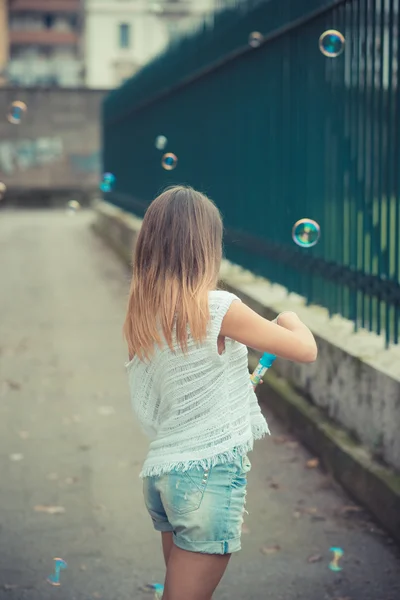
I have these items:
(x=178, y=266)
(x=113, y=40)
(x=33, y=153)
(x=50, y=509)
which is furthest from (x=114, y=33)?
(x=178, y=266)

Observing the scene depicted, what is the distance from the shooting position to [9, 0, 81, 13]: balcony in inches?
3583

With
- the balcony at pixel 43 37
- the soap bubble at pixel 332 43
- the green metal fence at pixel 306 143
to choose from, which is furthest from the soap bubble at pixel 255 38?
the balcony at pixel 43 37

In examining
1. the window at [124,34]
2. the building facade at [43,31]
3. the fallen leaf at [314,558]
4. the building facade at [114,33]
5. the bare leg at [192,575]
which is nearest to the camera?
the bare leg at [192,575]

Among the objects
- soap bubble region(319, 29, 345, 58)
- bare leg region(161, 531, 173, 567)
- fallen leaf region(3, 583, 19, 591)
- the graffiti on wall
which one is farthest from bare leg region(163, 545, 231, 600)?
the graffiti on wall

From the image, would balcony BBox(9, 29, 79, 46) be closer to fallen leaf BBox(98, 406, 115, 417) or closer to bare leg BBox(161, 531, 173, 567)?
Result: fallen leaf BBox(98, 406, 115, 417)

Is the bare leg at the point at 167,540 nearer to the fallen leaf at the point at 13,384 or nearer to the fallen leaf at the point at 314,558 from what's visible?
the fallen leaf at the point at 314,558

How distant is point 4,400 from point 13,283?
7.27 m

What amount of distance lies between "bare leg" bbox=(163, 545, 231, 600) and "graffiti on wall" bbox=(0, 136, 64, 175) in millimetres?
36801

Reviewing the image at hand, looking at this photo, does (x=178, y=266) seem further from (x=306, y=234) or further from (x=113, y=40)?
(x=113, y=40)

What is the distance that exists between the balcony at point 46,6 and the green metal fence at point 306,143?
8413 cm

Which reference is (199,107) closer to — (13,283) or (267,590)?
(13,283)

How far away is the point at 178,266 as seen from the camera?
2799 millimetres

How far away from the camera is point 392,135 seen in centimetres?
527

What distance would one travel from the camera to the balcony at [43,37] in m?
91.9
